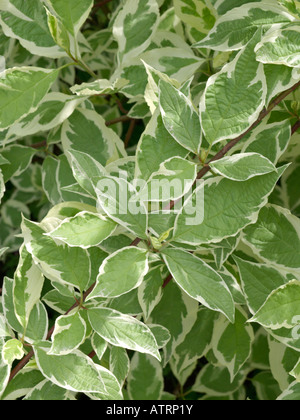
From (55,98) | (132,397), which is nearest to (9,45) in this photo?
(55,98)

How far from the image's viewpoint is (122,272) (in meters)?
0.56

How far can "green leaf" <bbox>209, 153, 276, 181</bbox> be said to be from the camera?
0.55 m

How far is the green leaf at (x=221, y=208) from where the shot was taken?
57cm

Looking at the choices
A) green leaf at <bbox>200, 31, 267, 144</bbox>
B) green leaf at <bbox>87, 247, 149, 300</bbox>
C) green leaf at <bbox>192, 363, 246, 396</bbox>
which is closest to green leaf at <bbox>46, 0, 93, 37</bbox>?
green leaf at <bbox>200, 31, 267, 144</bbox>

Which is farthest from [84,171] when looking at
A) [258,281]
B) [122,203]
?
[258,281]

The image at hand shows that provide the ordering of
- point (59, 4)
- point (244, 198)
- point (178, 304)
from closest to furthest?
point (244, 198) < point (59, 4) < point (178, 304)

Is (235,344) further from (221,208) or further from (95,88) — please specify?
(95,88)

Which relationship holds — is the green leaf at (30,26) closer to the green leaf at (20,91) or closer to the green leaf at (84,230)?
the green leaf at (20,91)

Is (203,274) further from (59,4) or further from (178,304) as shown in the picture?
(59,4)

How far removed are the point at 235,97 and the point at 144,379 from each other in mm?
520

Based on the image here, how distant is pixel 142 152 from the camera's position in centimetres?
61

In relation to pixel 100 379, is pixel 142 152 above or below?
above

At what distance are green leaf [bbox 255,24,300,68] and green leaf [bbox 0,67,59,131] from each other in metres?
0.30

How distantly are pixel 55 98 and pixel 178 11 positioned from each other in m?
0.23
